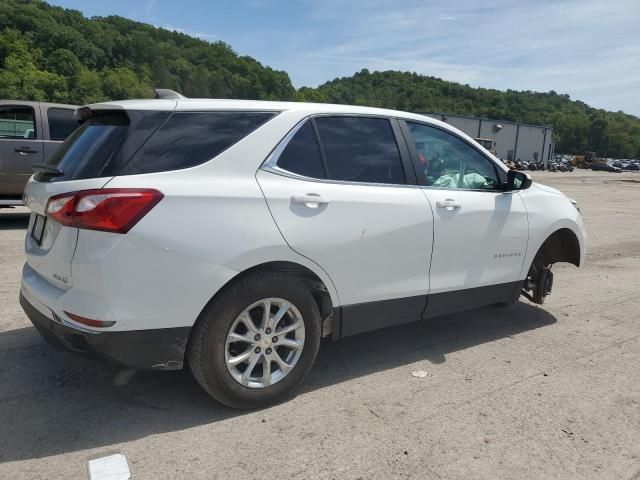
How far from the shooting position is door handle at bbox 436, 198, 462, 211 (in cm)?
384

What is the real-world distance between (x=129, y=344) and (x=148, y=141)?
1078 mm

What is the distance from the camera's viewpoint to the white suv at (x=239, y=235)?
2.68 m

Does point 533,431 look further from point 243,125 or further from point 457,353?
point 243,125

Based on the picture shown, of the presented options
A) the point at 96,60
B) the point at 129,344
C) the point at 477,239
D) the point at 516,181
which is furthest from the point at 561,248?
the point at 96,60

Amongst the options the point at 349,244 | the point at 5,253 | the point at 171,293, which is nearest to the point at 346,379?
the point at 349,244

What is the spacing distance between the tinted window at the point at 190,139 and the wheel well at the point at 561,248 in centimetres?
320

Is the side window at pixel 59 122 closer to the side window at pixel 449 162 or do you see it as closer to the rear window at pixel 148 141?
the rear window at pixel 148 141

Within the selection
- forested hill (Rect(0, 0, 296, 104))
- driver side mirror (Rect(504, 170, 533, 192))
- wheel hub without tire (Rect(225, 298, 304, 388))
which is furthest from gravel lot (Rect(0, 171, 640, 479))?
forested hill (Rect(0, 0, 296, 104))

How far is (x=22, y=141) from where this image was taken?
28.4 feet

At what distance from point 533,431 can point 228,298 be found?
191 centimetres

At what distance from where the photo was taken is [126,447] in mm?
2736

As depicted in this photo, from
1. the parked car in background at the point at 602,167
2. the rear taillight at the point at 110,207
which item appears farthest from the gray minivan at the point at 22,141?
the parked car in background at the point at 602,167

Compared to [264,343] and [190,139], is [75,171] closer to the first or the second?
[190,139]

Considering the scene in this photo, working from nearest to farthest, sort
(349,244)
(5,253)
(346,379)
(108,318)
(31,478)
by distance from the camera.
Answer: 1. (31,478)
2. (108,318)
3. (349,244)
4. (346,379)
5. (5,253)
